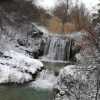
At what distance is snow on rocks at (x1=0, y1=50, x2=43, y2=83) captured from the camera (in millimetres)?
18562

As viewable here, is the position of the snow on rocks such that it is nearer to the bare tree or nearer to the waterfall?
the waterfall

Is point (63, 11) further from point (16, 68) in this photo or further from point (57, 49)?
point (16, 68)

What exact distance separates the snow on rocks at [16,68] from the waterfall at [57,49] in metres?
5.08

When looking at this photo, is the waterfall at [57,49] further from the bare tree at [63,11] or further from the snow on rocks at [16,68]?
the bare tree at [63,11]

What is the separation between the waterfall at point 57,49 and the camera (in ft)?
88.3

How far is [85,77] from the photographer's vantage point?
1191 centimetres

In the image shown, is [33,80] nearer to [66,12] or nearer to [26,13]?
[26,13]

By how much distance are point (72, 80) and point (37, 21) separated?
82.0ft

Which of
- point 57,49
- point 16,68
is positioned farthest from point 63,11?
point 16,68

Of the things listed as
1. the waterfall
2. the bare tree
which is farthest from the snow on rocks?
the bare tree

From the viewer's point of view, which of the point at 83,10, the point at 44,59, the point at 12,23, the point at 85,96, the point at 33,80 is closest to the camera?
the point at 85,96

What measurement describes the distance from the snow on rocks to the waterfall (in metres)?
5.08

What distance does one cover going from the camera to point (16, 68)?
66.3 feet

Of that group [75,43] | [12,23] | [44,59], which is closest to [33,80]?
[44,59]
